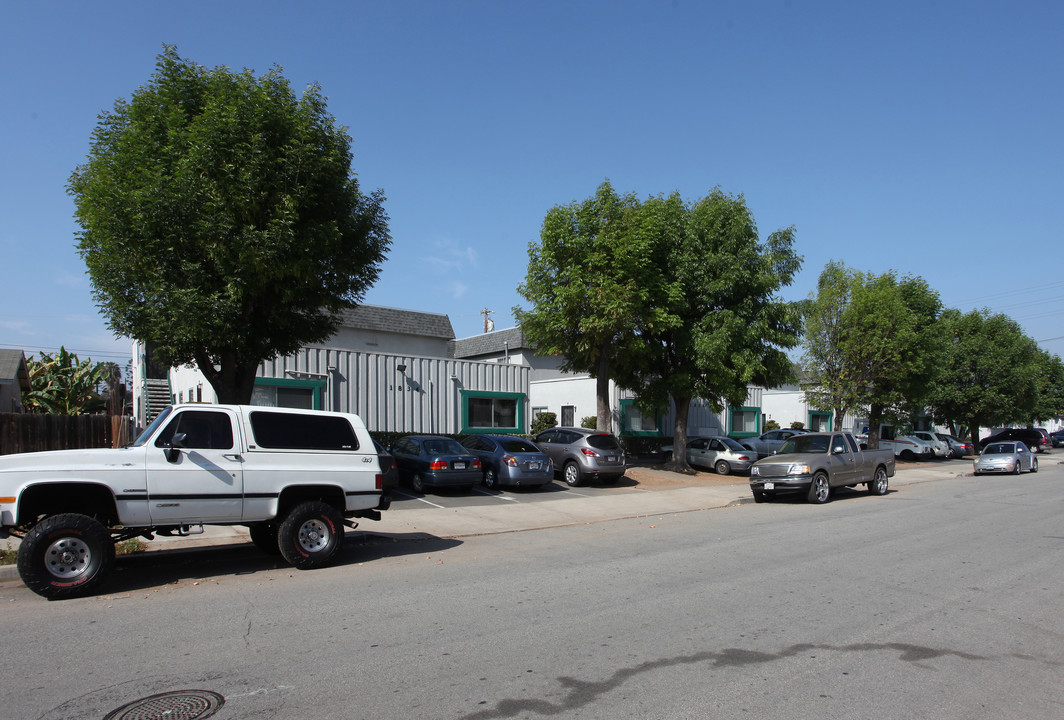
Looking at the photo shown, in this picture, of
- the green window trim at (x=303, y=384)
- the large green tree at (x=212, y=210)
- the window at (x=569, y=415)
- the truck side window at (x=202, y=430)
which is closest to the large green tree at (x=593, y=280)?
the green window trim at (x=303, y=384)

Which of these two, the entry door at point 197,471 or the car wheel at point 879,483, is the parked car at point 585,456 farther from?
the entry door at point 197,471

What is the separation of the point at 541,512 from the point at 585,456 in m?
5.01

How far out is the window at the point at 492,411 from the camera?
83.3ft

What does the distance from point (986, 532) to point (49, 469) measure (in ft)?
46.6

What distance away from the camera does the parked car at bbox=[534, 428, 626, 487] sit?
1997cm

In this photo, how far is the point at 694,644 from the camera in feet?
19.3

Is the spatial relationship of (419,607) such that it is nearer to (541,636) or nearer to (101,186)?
(541,636)

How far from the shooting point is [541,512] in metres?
15.2

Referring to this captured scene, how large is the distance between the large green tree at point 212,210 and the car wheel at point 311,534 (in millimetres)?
5310

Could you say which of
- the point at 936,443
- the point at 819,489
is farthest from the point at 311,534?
the point at 936,443

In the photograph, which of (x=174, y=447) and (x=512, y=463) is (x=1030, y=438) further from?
(x=174, y=447)

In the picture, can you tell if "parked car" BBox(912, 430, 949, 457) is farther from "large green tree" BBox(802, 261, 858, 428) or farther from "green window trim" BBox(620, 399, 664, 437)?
"green window trim" BBox(620, 399, 664, 437)

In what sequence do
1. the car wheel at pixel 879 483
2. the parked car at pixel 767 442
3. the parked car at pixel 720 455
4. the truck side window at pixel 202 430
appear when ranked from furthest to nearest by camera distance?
1. the parked car at pixel 767 442
2. the parked car at pixel 720 455
3. the car wheel at pixel 879 483
4. the truck side window at pixel 202 430

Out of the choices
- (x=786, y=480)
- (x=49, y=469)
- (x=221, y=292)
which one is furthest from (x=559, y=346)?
(x=49, y=469)
